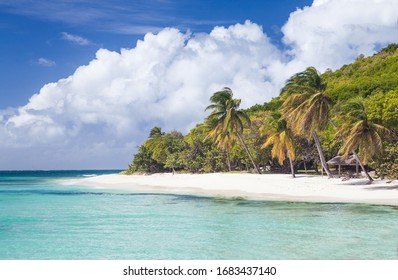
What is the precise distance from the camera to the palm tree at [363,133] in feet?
78.8

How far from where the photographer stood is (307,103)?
28531 mm

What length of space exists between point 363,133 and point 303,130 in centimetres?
474

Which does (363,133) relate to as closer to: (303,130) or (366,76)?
(303,130)

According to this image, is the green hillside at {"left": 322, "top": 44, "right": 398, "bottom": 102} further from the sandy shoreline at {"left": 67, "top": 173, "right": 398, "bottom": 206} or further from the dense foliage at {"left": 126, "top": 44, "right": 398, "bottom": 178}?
the sandy shoreline at {"left": 67, "top": 173, "right": 398, "bottom": 206}

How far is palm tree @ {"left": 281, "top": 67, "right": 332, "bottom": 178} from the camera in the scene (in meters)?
28.0

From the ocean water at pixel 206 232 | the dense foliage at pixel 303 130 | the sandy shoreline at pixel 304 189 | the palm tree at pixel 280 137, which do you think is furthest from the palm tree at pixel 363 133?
the palm tree at pixel 280 137

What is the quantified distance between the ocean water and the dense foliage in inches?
251

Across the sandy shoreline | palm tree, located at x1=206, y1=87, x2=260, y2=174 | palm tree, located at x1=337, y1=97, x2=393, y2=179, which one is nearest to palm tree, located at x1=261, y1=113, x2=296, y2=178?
the sandy shoreline

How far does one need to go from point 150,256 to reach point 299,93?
21.6 meters

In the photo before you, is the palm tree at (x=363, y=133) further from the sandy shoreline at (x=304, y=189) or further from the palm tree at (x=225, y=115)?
the palm tree at (x=225, y=115)

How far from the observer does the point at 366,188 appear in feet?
80.3

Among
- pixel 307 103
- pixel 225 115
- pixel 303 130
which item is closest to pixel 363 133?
pixel 303 130

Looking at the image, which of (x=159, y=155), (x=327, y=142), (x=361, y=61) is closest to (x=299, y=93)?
(x=327, y=142)
